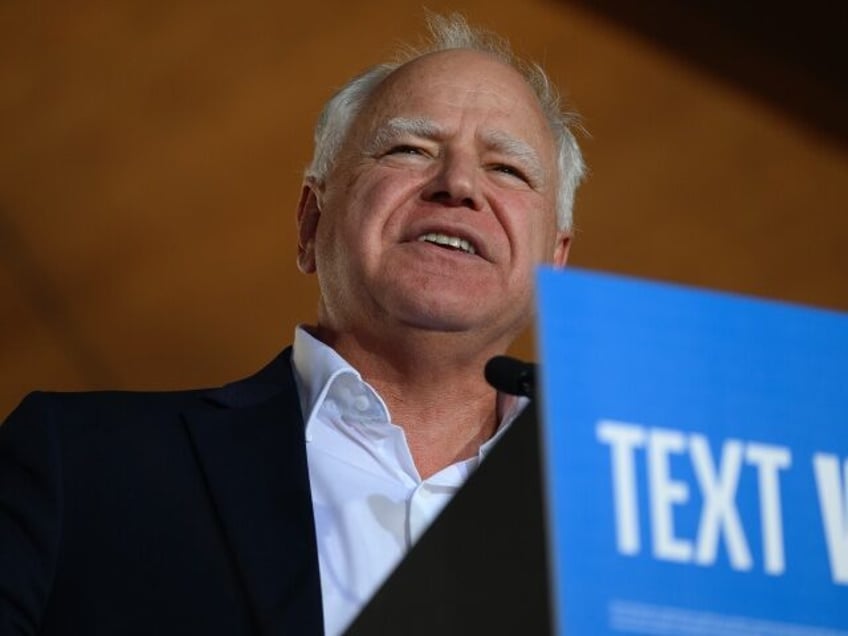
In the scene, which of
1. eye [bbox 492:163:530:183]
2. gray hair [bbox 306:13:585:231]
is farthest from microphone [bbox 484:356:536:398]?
gray hair [bbox 306:13:585:231]

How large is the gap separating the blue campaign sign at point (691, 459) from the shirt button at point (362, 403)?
0.96 metres

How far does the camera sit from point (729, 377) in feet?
2.70

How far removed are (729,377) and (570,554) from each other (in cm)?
12

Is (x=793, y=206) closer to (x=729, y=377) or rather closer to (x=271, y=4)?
(x=271, y=4)

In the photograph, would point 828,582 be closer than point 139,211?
Yes

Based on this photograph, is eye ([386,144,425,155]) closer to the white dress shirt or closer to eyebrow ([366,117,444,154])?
eyebrow ([366,117,444,154])

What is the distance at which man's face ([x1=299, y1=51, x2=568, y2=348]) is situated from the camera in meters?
1.80

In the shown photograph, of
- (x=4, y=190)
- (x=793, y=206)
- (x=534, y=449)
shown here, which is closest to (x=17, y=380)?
(x=4, y=190)

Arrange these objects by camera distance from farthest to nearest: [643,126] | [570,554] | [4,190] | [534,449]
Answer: [643,126]
[4,190]
[534,449]
[570,554]

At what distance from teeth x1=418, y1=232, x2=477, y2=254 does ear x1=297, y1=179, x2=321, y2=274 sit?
0.28m

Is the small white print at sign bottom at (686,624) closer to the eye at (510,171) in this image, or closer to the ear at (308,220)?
the eye at (510,171)

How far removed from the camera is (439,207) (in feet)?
6.06

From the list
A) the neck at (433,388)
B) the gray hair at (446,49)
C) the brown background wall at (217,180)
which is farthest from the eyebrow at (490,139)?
the brown background wall at (217,180)

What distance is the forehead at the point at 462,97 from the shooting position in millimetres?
1959
